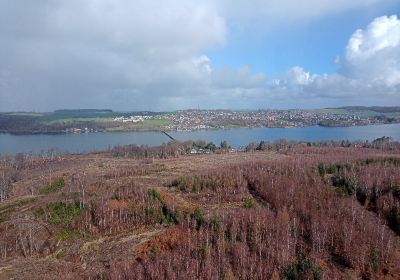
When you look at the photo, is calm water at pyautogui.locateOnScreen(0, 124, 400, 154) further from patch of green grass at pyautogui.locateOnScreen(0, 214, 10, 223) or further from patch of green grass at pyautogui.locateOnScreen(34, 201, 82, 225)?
patch of green grass at pyautogui.locateOnScreen(34, 201, 82, 225)

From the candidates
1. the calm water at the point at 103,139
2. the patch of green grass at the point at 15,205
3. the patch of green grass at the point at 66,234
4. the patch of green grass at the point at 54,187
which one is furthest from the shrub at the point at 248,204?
the calm water at the point at 103,139

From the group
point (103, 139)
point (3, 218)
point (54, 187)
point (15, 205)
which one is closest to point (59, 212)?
point (3, 218)

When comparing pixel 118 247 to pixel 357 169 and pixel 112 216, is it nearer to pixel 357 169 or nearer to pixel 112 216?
pixel 112 216

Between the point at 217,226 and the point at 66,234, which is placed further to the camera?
the point at 66,234

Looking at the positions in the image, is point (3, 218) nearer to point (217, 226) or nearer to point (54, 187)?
point (54, 187)

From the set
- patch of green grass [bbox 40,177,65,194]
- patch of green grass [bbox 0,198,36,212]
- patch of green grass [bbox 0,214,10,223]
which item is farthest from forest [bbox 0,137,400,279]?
patch of green grass [bbox 40,177,65,194]

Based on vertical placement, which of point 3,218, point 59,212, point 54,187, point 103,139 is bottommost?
point 103,139
